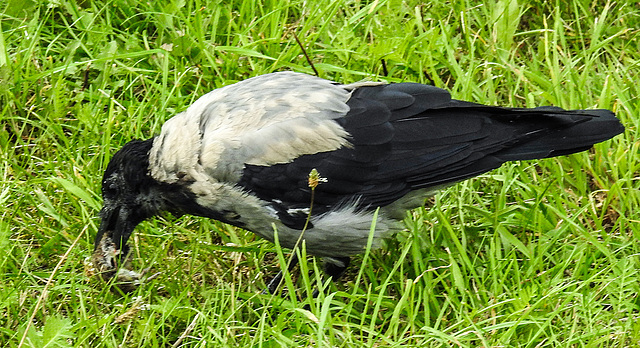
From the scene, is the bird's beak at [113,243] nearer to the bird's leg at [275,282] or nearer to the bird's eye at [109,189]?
the bird's eye at [109,189]

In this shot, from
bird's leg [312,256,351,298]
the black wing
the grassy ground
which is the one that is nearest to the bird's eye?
the grassy ground

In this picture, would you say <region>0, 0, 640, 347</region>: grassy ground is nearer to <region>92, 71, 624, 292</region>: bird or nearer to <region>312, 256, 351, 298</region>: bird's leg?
<region>312, 256, 351, 298</region>: bird's leg

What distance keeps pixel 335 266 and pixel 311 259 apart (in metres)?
0.27

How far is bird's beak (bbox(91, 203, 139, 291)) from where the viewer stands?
4.31 metres

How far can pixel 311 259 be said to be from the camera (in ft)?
15.9

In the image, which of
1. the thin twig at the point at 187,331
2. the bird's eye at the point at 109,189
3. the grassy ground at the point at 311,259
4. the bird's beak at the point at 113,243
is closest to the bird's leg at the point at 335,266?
the grassy ground at the point at 311,259

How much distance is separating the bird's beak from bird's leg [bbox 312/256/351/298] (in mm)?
959

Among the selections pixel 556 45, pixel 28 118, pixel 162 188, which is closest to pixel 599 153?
pixel 556 45

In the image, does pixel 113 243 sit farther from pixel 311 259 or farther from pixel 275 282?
pixel 311 259

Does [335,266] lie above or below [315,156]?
below

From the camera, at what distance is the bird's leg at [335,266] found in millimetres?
4574

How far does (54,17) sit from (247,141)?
233 cm

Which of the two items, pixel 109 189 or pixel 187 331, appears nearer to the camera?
pixel 187 331

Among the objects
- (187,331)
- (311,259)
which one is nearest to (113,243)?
(187,331)
